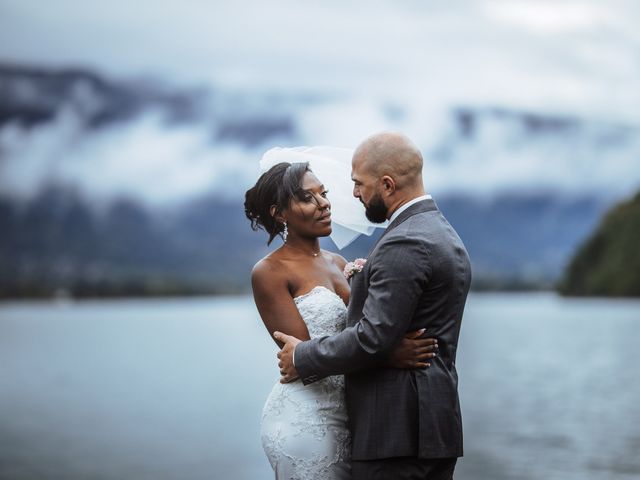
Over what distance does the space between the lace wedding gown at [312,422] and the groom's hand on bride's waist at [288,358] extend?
0.68ft

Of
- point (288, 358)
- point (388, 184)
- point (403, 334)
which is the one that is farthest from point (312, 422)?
point (388, 184)

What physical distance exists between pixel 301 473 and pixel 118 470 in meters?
19.4

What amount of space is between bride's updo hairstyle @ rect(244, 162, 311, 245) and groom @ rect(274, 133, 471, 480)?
77cm

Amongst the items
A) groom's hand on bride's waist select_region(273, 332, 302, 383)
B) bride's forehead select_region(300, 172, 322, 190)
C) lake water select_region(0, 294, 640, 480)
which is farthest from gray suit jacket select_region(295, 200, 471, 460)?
lake water select_region(0, 294, 640, 480)

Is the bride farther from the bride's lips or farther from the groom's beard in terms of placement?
the groom's beard

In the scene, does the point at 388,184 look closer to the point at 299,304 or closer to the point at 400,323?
the point at 400,323

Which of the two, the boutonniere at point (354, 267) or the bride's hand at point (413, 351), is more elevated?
the boutonniere at point (354, 267)


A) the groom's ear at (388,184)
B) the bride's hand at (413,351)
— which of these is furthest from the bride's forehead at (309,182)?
the bride's hand at (413,351)

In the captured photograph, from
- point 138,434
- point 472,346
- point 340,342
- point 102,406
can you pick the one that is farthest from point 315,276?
point 472,346

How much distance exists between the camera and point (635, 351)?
6125cm

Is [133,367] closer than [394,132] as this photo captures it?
No

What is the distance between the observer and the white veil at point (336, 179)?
6.00m

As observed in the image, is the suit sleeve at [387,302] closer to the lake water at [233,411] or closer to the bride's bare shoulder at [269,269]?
the bride's bare shoulder at [269,269]

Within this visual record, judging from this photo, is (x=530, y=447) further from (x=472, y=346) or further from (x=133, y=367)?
(x=472, y=346)
